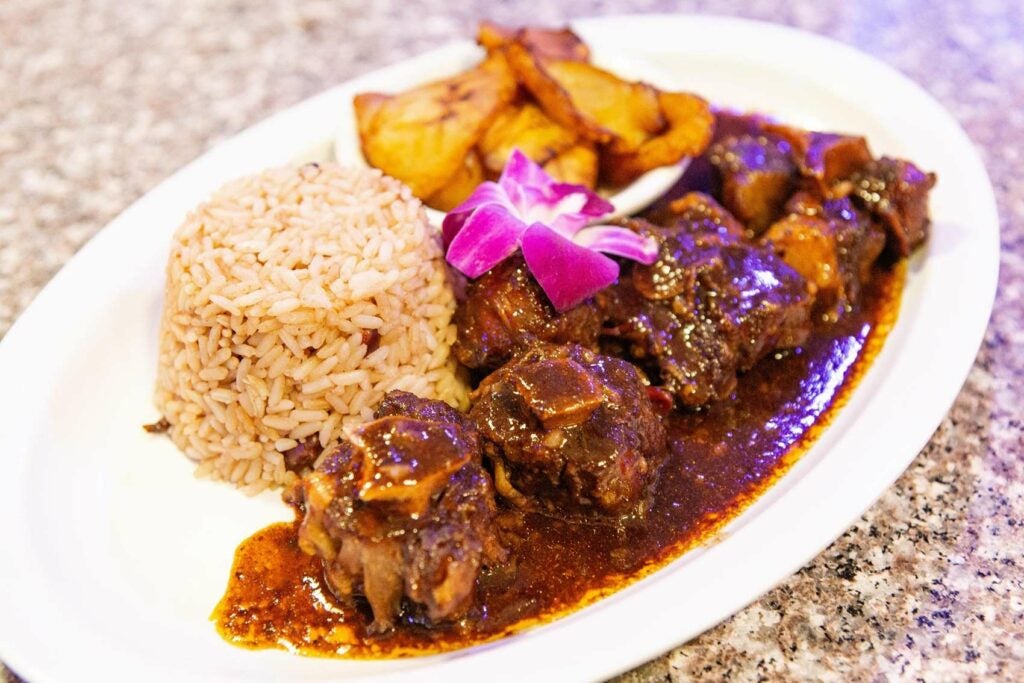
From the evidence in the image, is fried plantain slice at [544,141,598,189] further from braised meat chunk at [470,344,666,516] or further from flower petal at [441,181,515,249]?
braised meat chunk at [470,344,666,516]

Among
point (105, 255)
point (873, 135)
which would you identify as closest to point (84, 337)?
point (105, 255)

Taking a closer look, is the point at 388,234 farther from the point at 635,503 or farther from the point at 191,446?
the point at 635,503

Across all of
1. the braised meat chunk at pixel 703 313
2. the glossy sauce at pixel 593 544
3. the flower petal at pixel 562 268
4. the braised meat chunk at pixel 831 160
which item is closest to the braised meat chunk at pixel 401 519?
the glossy sauce at pixel 593 544

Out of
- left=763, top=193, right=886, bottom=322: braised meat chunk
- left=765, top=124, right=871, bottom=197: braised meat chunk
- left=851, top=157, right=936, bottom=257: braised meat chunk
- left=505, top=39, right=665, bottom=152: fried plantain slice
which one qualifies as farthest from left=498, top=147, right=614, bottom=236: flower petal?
left=851, top=157, right=936, bottom=257: braised meat chunk

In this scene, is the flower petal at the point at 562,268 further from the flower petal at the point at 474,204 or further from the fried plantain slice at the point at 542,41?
the fried plantain slice at the point at 542,41

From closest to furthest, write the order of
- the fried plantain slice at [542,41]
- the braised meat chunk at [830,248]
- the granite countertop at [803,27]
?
the granite countertop at [803,27] < the braised meat chunk at [830,248] < the fried plantain slice at [542,41]

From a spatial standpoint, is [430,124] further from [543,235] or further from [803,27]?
[803,27]

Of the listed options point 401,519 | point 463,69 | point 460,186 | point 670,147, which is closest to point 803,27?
point 670,147
